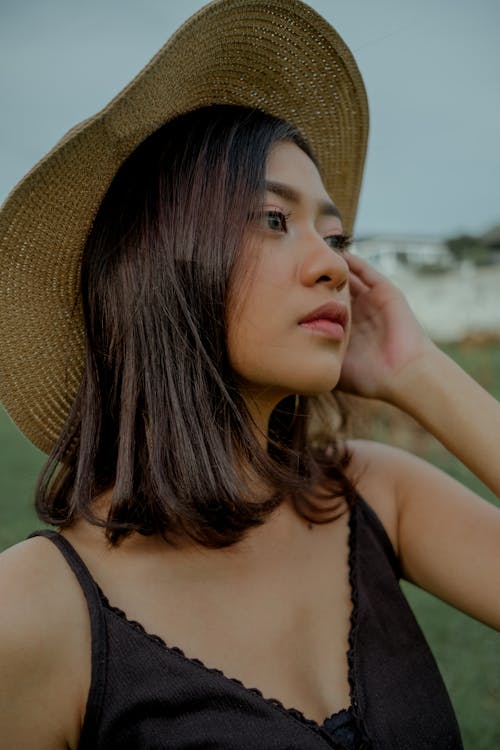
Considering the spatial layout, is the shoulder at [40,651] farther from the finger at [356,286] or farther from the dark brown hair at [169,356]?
the finger at [356,286]

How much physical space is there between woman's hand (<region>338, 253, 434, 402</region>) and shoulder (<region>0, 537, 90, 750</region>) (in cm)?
114

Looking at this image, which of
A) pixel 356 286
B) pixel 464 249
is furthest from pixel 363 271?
pixel 464 249

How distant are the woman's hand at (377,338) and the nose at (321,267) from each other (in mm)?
539

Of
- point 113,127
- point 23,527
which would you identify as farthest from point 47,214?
point 23,527

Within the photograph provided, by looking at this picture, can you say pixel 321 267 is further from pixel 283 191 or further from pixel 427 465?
pixel 427 465

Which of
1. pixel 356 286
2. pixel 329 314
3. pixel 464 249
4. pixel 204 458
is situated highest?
pixel 329 314

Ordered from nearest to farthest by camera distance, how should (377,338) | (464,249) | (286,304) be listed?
1. (286,304)
2. (377,338)
3. (464,249)

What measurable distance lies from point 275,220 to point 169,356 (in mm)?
428

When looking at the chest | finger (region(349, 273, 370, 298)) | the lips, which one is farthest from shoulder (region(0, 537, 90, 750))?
finger (region(349, 273, 370, 298))

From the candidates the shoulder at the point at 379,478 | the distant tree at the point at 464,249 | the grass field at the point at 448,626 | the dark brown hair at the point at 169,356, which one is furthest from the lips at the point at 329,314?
the distant tree at the point at 464,249

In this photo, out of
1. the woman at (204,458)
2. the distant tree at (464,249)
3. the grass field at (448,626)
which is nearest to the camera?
the woman at (204,458)

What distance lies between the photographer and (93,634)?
137cm

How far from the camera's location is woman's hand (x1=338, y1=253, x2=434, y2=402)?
208 centimetres

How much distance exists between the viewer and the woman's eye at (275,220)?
1.61 m
